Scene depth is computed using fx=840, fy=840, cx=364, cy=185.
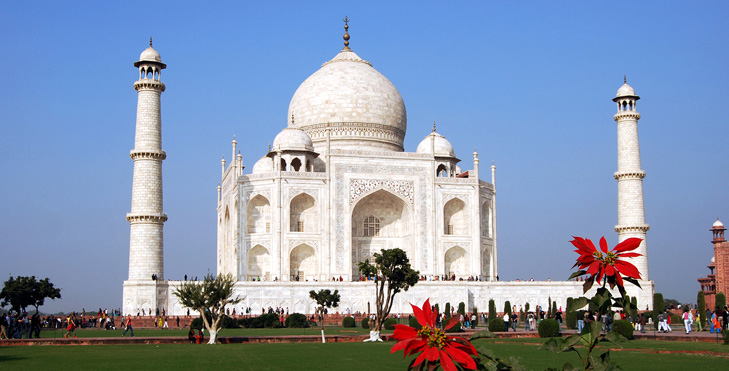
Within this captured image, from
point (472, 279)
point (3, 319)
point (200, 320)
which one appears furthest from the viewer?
point (472, 279)

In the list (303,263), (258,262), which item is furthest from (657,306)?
(258,262)

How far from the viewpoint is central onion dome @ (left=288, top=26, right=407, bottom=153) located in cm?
3462

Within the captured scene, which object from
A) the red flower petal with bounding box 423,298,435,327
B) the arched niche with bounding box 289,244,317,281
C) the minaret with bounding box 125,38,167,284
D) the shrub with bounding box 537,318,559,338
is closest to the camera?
the red flower petal with bounding box 423,298,435,327

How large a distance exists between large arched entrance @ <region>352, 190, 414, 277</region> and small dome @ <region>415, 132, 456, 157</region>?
8.60 feet

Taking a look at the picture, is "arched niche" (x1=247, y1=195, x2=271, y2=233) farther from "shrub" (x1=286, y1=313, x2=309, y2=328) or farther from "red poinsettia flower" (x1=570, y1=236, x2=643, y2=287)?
"red poinsettia flower" (x1=570, y1=236, x2=643, y2=287)

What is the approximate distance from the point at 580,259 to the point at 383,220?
30727 mm

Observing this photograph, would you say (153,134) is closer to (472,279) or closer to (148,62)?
(148,62)

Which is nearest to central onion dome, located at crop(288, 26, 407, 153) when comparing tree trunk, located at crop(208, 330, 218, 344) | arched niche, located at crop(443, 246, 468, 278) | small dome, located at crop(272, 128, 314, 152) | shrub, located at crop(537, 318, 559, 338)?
small dome, located at crop(272, 128, 314, 152)

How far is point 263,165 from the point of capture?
33.8 m

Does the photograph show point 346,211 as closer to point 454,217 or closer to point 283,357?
point 454,217

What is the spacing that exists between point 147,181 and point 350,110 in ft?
34.1

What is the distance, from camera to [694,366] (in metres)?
11.1

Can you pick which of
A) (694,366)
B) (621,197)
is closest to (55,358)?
(694,366)

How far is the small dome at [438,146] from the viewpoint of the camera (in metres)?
33.6
